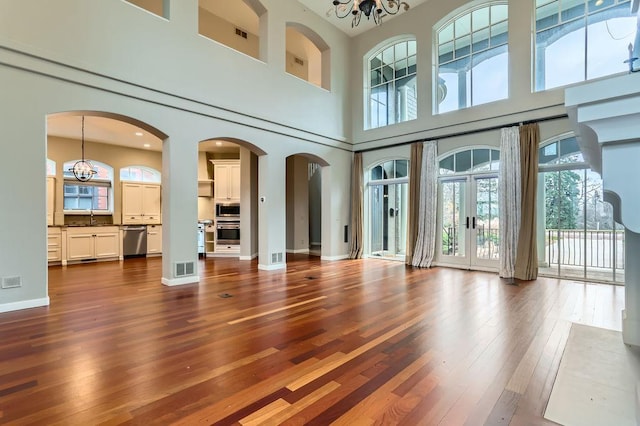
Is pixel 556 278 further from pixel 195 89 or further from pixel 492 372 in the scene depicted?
pixel 195 89

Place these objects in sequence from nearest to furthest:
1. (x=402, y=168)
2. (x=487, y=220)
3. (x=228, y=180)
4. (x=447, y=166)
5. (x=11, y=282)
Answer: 1. (x=11, y=282)
2. (x=487, y=220)
3. (x=447, y=166)
4. (x=402, y=168)
5. (x=228, y=180)

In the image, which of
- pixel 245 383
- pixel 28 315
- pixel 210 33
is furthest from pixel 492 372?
pixel 210 33

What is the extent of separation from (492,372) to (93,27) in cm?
631

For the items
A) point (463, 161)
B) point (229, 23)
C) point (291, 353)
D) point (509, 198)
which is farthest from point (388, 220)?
point (229, 23)

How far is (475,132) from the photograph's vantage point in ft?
22.3

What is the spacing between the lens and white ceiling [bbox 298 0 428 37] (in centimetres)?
734

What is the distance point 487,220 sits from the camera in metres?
6.63

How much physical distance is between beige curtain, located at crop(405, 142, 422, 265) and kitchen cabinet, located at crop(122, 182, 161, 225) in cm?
761

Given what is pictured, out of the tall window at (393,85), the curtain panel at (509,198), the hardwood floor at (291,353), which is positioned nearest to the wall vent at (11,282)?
the hardwood floor at (291,353)

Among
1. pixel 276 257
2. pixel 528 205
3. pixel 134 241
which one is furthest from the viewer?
pixel 134 241

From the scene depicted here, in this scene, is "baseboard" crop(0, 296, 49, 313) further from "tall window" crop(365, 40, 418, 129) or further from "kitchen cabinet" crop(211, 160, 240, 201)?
"tall window" crop(365, 40, 418, 129)

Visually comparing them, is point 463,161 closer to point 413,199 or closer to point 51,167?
point 413,199

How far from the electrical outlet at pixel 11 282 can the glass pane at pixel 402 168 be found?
7.55 meters

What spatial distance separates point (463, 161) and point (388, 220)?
8.04ft
